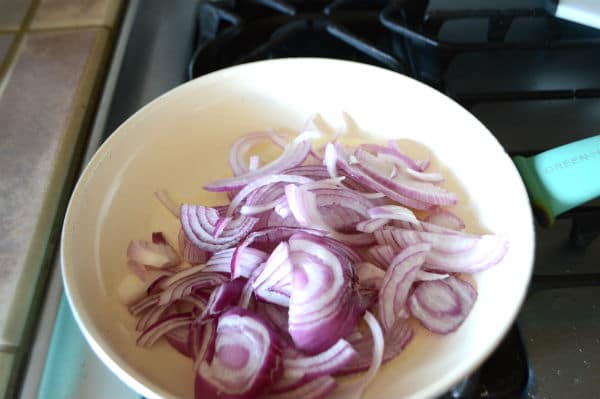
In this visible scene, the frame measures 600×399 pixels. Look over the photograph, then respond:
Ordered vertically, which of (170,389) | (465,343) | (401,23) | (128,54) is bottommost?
(170,389)

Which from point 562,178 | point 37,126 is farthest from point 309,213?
point 37,126

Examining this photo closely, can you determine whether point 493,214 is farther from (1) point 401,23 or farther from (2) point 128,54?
(2) point 128,54

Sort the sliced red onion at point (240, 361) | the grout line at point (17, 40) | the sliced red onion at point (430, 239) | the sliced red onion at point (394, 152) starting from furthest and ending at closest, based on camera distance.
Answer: the grout line at point (17, 40) < the sliced red onion at point (394, 152) < the sliced red onion at point (430, 239) < the sliced red onion at point (240, 361)

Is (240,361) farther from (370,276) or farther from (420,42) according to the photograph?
(420,42)

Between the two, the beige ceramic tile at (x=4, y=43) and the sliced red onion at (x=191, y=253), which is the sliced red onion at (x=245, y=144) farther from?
the beige ceramic tile at (x=4, y=43)

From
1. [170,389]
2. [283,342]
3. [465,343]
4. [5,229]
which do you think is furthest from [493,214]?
[5,229]

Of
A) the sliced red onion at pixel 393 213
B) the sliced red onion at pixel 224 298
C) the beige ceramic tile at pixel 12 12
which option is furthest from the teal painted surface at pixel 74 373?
the beige ceramic tile at pixel 12 12
